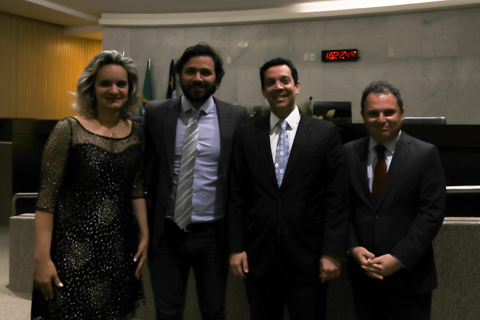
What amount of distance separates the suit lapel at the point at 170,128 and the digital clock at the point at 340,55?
7.00 m

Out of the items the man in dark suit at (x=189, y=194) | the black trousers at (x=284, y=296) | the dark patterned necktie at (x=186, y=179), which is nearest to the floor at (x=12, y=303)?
the man in dark suit at (x=189, y=194)

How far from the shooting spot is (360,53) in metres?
8.41

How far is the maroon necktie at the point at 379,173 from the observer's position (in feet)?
6.04

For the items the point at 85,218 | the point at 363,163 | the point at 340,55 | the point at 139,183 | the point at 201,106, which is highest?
the point at 340,55

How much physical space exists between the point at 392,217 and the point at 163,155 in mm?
1071

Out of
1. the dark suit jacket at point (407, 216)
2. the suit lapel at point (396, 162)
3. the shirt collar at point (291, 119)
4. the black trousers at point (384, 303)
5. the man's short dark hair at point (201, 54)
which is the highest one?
the man's short dark hair at point (201, 54)

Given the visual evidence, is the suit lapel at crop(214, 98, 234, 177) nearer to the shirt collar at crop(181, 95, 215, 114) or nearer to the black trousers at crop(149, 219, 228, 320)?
the shirt collar at crop(181, 95, 215, 114)

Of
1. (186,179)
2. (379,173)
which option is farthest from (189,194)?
(379,173)

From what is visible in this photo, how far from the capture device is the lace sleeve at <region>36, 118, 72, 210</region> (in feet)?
5.65

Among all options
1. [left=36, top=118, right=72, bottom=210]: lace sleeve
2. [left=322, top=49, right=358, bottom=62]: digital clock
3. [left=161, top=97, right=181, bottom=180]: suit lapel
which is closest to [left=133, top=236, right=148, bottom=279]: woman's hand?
[left=161, top=97, right=181, bottom=180]: suit lapel

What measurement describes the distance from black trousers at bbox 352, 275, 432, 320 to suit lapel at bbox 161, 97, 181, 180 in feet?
3.31

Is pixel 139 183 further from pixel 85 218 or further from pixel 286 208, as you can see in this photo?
pixel 286 208

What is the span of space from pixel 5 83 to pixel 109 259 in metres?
9.05

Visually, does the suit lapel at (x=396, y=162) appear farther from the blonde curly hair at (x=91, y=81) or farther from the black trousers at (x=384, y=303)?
the blonde curly hair at (x=91, y=81)
